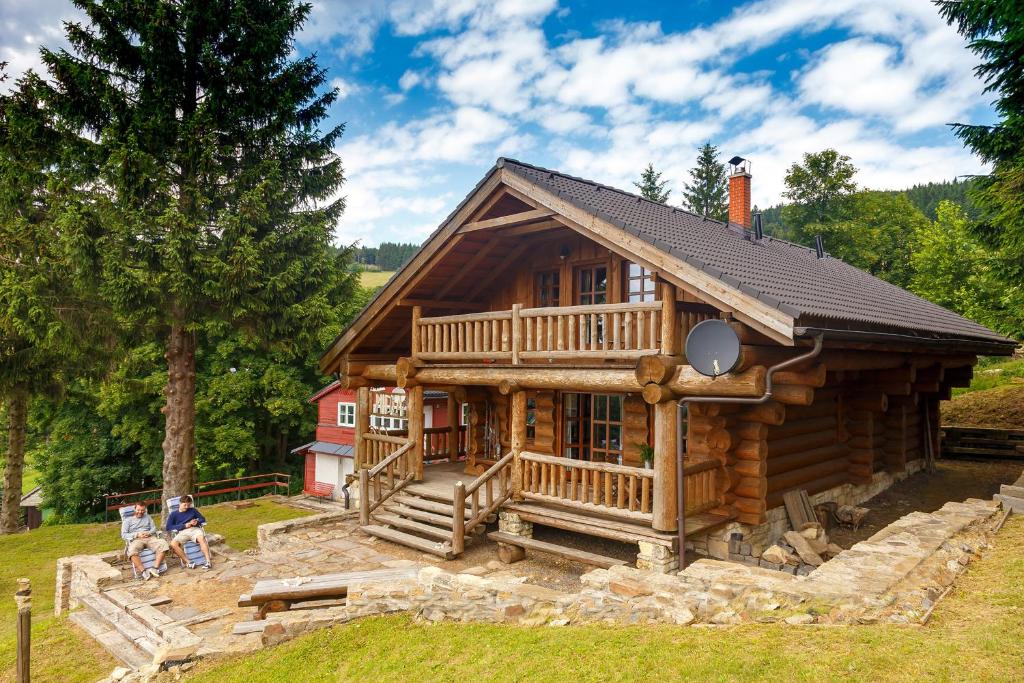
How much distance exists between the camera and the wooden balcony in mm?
8938

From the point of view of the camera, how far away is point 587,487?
9500 millimetres

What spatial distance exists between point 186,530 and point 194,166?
7.53m

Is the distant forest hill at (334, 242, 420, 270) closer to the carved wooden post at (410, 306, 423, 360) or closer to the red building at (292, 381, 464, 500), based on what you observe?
the red building at (292, 381, 464, 500)

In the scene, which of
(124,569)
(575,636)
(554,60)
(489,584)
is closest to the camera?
(575,636)

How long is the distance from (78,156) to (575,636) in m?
13.4

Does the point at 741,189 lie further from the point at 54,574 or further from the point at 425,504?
the point at 54,574

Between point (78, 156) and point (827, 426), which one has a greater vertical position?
point (78, 156)

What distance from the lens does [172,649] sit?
6.67 m

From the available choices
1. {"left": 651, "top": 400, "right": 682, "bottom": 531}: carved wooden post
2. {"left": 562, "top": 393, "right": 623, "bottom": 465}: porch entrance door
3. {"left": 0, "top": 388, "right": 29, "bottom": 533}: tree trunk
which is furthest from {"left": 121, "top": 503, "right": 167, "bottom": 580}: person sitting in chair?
{"left": 0, "top": 388, "right": 29, "bottom": 533}: tree trunk

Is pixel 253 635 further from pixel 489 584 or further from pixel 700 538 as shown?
pixel 700 538

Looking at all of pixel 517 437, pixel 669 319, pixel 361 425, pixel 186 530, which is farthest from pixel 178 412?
pixel 669 319

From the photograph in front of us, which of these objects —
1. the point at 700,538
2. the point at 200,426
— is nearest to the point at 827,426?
the point at 700,538

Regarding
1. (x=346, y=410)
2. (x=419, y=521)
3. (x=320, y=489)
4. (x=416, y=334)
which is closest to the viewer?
(x=419, y=521)

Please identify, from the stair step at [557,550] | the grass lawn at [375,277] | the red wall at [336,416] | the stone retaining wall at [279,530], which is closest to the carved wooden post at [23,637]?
the stone retaining wall at [279,530]
